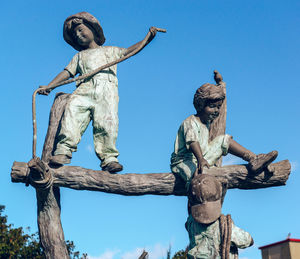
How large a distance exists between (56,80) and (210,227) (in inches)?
111

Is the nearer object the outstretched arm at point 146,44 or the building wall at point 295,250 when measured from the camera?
the outstretched arm at point 146,44

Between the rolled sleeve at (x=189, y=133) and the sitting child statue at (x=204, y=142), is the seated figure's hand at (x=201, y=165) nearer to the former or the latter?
the sitting child statue at (x=204, y=142)

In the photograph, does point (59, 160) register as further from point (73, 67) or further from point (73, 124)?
point (73, 67)

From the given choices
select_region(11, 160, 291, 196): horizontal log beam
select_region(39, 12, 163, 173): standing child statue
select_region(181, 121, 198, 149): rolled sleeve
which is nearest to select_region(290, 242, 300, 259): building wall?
select_region(11, 160, 291, 196): horizontal log beam

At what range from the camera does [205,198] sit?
18.0 feet

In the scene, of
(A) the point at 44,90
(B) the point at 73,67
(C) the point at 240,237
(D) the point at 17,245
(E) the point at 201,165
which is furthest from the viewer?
(D) the point at 17,245

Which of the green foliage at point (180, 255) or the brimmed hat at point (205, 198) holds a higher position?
the green foliage at point (180, 255)

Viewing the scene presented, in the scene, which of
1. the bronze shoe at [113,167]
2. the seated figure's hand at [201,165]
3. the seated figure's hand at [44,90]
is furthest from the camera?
the seated figure's hand at [44,90]

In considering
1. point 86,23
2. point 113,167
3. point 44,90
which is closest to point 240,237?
Answer: point 113,167

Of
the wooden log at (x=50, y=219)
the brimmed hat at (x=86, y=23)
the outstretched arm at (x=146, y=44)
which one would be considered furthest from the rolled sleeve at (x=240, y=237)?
the brimmed hat at (x=86, y=23)

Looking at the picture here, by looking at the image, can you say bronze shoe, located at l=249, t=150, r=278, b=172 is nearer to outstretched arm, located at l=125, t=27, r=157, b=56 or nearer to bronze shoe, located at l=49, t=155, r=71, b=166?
outstretched arm, located at l=125, t=27, r=157, b=56

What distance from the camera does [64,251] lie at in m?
6.11

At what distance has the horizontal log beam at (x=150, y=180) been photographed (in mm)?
5969

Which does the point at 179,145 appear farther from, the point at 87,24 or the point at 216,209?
the point at 87,24
